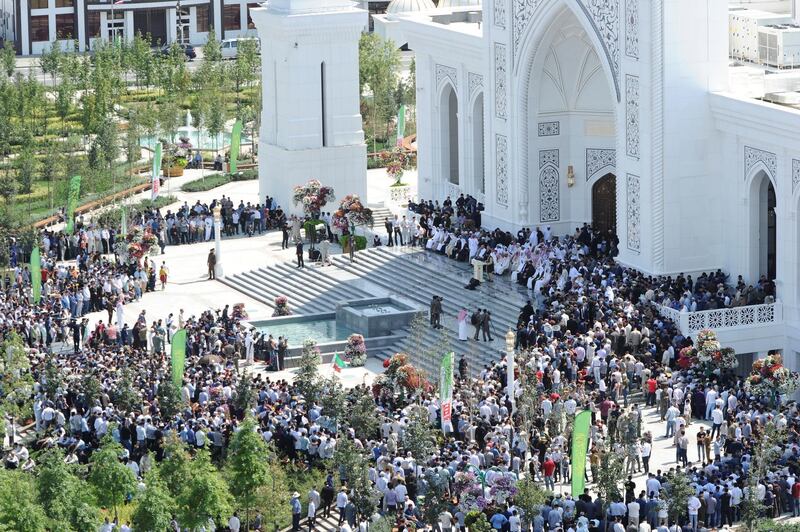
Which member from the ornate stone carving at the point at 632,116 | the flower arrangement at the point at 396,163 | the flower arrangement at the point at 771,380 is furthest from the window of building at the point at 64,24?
the flower arrangement at the point at 771,380

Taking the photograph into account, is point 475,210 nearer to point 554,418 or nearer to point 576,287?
point 576,287

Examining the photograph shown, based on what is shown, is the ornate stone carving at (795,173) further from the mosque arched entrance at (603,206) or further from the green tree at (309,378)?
the green tree at (309,378)

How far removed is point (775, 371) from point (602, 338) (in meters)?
5.86

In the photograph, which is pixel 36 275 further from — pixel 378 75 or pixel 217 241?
pixel 378 75

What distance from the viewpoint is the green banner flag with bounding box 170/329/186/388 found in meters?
56.7

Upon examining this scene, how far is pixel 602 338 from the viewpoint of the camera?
5778 cm

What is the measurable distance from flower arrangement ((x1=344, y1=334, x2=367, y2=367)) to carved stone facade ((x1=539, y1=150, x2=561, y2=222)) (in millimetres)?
9965

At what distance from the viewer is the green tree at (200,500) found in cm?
4712

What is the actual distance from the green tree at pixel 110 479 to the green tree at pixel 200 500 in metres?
2.43

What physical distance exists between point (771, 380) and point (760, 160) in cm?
Answer: 847

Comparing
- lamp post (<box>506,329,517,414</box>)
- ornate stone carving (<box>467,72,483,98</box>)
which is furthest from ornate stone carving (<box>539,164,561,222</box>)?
lamp post (<box>506,329,517,414</box>)

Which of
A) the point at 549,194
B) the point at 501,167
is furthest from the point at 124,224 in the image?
the point at 549,194

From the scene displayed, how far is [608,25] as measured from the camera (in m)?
63.3

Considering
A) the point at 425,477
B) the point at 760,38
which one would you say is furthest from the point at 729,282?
the point at 425,477
